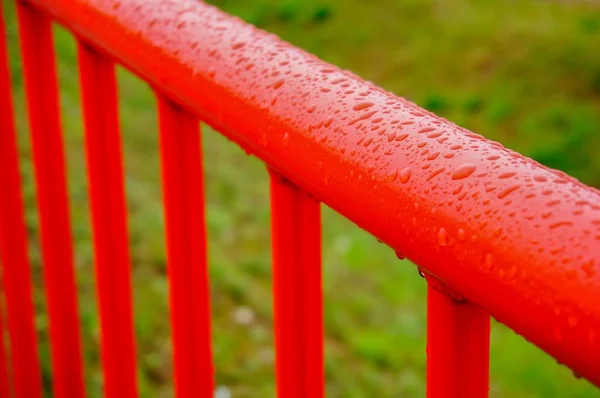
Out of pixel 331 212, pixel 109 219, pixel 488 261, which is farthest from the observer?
pixel 331 212

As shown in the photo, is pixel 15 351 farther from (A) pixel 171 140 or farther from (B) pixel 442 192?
(B) pixel 442 192

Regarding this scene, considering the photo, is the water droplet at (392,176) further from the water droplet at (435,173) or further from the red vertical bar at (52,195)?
the red vertical bar at (52,195)

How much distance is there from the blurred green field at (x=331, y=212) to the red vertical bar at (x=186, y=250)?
1.74 m

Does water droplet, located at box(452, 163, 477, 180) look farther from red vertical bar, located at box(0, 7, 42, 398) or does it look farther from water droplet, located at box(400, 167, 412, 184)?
red vertical bar, located at box(0, 7, 42, 398)

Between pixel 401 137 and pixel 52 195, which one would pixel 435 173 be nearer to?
pixel 401 137

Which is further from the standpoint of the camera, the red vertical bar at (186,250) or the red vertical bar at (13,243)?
the red vertical bar at (13,243)

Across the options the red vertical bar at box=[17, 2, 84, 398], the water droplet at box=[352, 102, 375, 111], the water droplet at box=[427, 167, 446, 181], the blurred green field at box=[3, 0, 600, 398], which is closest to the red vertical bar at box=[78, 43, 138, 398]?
the red vertical bar at box=[17, 2, 84, 398]

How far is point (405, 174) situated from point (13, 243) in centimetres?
96

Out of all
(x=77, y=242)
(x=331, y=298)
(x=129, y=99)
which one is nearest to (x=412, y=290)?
(x=331, y=298)

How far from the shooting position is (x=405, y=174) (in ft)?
2.12

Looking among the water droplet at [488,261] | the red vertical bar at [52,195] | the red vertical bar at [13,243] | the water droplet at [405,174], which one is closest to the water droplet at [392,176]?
the water droplet at [405,174]

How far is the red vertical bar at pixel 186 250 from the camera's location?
0.96 m

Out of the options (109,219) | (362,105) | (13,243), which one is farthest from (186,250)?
(13,243)

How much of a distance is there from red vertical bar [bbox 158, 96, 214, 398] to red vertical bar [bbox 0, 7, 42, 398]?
0.52m
